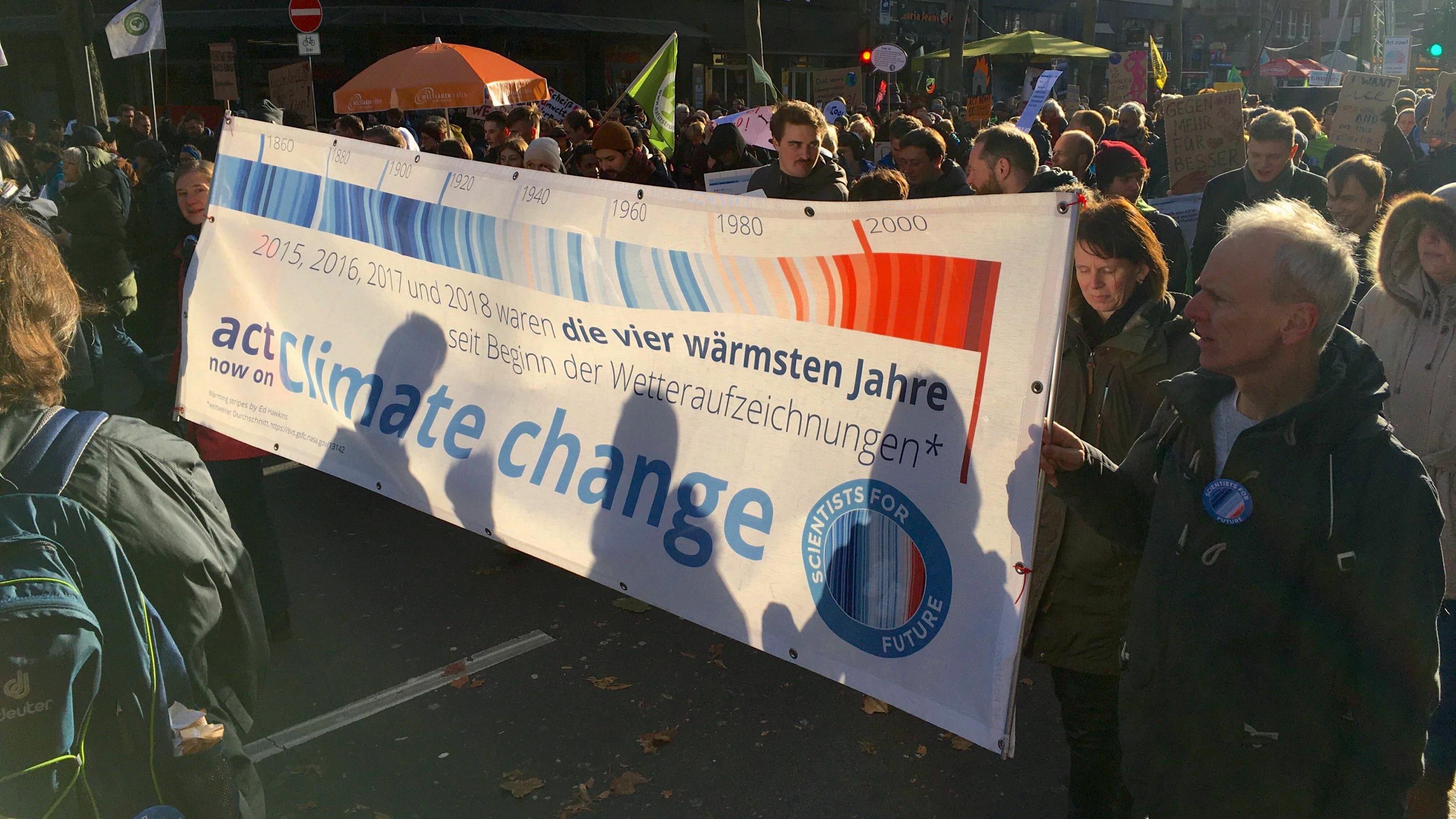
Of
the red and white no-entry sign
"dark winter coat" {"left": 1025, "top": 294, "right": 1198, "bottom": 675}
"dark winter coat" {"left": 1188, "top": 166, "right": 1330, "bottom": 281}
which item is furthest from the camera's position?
the red and white no-entry sign

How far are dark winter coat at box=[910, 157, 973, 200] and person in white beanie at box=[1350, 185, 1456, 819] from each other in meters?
3.06

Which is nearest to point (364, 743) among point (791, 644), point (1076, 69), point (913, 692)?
point (791, 644)

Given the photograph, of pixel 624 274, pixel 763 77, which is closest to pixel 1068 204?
pixel 624 274

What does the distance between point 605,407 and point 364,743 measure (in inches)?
68.7

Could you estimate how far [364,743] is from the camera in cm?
395

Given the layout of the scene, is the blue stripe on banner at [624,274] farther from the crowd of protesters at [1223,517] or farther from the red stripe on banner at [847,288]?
the crowd of protesters at [1223,517]

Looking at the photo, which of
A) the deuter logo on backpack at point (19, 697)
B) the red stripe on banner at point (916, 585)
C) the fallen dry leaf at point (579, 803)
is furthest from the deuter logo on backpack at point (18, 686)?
the fallen dry leaf at point (579, 803)

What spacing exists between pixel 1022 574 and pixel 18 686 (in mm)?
1855

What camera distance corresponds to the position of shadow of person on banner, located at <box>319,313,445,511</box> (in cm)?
353

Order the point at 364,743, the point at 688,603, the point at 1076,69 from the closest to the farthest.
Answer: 1. the point at 688,603
2. the point at 364,743
3. the point at 1076,69

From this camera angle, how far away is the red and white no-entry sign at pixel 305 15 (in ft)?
43.7

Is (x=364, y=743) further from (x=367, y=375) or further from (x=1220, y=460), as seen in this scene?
(x=1220, y=460)

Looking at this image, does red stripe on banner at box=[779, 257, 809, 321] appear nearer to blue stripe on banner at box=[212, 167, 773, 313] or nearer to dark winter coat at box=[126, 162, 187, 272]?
blue stripe on banner at box=[212, 167, 773, 313]

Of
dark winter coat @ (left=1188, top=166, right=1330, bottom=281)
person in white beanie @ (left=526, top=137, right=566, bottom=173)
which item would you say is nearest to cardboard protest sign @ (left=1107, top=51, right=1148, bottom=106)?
dark winter coat @ (left=1188, top=166, right=1330, bottom=281)
